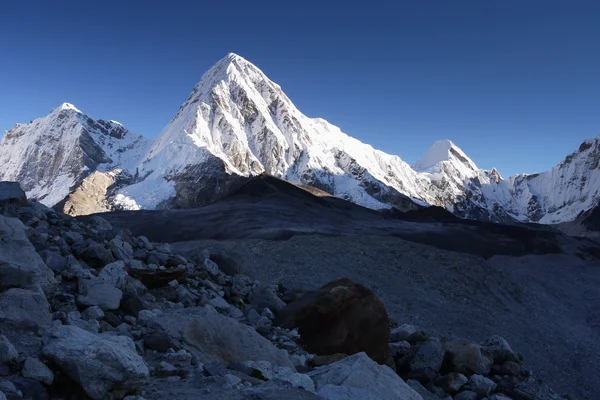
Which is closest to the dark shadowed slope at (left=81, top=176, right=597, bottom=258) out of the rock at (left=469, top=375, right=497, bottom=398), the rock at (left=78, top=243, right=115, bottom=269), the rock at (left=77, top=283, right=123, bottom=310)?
the rock at (left=469, top=375, right=497, bottom=398)

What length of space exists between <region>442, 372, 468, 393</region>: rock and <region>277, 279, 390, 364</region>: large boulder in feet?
4.19

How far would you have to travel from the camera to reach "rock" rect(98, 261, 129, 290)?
8012 millimetres

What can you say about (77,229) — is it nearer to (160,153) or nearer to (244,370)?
(244,370)

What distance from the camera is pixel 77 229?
11133 mm

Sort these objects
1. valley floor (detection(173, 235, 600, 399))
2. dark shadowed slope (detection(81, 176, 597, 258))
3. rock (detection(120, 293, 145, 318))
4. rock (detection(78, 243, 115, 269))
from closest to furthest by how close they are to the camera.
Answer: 1. rock (detection(120, 293, 145, 318))
2. rock (detection(78, 243, 115, 269))
3. valley floor (detection(173, 235, 600, 399))
4. dark shadowed slope (detection(81, 176, 597, 258))

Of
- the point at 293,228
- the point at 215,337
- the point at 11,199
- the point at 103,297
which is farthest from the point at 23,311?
the point at 293,228

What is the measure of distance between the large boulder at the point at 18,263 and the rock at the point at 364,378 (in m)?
4.03

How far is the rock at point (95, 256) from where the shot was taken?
923cm

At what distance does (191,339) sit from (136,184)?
14848cm

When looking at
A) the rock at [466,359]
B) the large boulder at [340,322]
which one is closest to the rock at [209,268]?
the large boulder at [340,322]

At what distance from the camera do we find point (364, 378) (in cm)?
580

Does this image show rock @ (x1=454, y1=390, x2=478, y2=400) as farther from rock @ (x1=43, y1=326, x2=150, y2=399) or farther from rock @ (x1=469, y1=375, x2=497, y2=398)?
rock @ (x1=43, y1=326, x2=150, y2=399)

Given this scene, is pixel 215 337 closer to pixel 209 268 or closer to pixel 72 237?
pixel 72 237

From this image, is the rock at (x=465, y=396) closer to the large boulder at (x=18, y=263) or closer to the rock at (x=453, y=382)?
the rock at (x=453, y=382)
